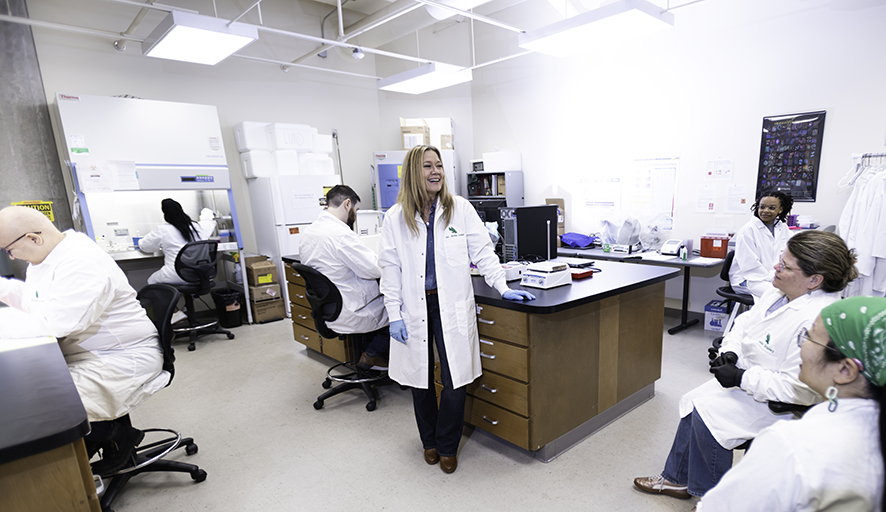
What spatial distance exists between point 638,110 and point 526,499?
164 inches

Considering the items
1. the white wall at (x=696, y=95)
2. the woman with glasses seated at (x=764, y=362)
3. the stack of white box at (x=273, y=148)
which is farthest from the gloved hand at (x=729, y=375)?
the stack of white box at (x=273, y=148)

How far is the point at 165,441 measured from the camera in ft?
7.48

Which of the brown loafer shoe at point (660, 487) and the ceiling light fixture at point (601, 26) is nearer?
the brown loafer shoe at point (660, 487)

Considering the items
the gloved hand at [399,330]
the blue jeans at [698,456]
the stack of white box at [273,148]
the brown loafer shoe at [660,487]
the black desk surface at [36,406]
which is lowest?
the brown loafer shoe at [660,487]

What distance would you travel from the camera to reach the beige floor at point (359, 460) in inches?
76.9

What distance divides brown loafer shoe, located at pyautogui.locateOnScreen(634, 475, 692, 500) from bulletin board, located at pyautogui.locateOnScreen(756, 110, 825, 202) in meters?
3.16

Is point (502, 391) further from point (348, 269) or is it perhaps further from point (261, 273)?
point (261, 273)

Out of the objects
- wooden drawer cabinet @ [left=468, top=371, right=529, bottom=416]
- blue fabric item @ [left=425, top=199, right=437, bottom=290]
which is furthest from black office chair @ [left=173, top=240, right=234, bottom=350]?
wooden drawer cabinet @ [left=468, top=371, right=529, bottom=416]

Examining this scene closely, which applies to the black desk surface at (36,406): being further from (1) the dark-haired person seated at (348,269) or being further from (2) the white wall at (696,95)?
(2) the white wall at (696,95)

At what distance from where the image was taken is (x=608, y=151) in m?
4.88

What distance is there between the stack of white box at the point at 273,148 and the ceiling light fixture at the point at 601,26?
3.12 m

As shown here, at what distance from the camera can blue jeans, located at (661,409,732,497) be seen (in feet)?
5.31

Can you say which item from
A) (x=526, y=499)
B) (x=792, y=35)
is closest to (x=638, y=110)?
(x=792, y=35)

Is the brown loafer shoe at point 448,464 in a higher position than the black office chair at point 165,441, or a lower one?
lower
